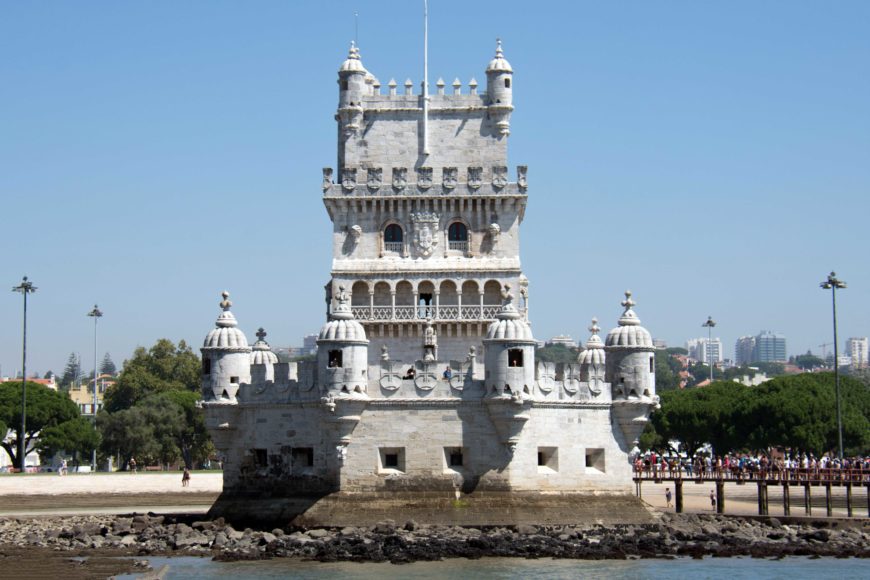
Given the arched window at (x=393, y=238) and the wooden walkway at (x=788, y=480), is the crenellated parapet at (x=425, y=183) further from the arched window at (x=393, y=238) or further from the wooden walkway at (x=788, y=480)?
the wooden walkway at (x=788, y=480)

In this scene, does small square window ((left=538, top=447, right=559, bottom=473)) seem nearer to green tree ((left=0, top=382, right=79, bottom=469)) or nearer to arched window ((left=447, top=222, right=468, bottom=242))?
arched window ((left=447, top=222, right=468, bottom=242))

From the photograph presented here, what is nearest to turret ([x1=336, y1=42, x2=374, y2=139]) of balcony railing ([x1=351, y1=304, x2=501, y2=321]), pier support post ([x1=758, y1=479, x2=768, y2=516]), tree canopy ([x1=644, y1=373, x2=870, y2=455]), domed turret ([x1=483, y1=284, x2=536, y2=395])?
balcony railing ([x1=351, y1=304, x2=501, y2=321])

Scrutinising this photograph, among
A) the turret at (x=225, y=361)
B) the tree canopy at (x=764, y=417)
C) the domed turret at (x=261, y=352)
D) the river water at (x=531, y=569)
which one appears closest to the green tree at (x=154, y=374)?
the tree canopy at (x=764, y=417)

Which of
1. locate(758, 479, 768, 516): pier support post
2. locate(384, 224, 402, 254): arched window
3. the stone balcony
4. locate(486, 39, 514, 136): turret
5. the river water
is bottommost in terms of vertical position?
the river water

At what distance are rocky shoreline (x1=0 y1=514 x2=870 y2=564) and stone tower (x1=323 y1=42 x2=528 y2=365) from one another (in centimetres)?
1390

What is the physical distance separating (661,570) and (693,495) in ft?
108

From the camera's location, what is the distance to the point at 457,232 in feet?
247

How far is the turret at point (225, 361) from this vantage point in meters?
67.9

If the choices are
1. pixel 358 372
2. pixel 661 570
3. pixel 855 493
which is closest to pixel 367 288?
pixel 358 372

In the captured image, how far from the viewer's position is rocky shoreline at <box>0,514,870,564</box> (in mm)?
58188

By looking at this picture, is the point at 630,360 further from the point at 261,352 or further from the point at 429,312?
the point at 261,352

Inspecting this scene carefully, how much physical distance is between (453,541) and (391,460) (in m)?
6.12

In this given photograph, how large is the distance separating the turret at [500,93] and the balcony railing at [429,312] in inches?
341

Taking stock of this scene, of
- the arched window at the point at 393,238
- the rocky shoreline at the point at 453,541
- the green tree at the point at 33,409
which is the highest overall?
the arched window at the point at 393,238
